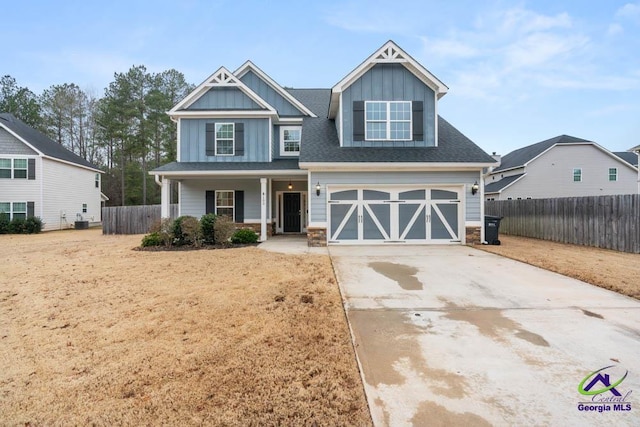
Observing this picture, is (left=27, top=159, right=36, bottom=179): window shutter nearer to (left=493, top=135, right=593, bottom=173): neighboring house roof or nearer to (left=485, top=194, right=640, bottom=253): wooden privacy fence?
(left=485, top=194, right=640, bottom=253): wooden privacy fence

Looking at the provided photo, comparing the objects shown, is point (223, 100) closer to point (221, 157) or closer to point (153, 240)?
point (221, 157)

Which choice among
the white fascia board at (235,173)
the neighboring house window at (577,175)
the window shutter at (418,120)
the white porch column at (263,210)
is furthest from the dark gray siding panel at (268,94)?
the neighboring house window at (577,175)

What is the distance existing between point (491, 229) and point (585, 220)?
326 centimetres

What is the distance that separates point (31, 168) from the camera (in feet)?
59.2

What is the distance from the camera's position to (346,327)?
361 cm

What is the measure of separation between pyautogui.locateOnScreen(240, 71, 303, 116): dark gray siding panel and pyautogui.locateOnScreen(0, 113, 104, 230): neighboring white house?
14.0 metres

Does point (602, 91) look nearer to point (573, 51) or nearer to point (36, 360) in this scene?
point (573, 51)

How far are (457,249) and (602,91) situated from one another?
60.2 feet

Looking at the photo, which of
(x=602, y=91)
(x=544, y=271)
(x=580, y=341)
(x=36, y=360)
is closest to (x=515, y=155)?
(x=602, y=91)

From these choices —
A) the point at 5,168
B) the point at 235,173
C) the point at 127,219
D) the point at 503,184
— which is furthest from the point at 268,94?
the point at 503,184

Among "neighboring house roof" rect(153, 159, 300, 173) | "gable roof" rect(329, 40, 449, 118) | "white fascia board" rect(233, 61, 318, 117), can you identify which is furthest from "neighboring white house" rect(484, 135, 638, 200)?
"neighboring house roof" rect(153, 159, 300, 173)

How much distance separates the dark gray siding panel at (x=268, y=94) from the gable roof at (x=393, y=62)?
3749 millimetres

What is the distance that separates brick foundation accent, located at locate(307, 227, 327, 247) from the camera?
411 inches

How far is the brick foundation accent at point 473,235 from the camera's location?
10.6 m
